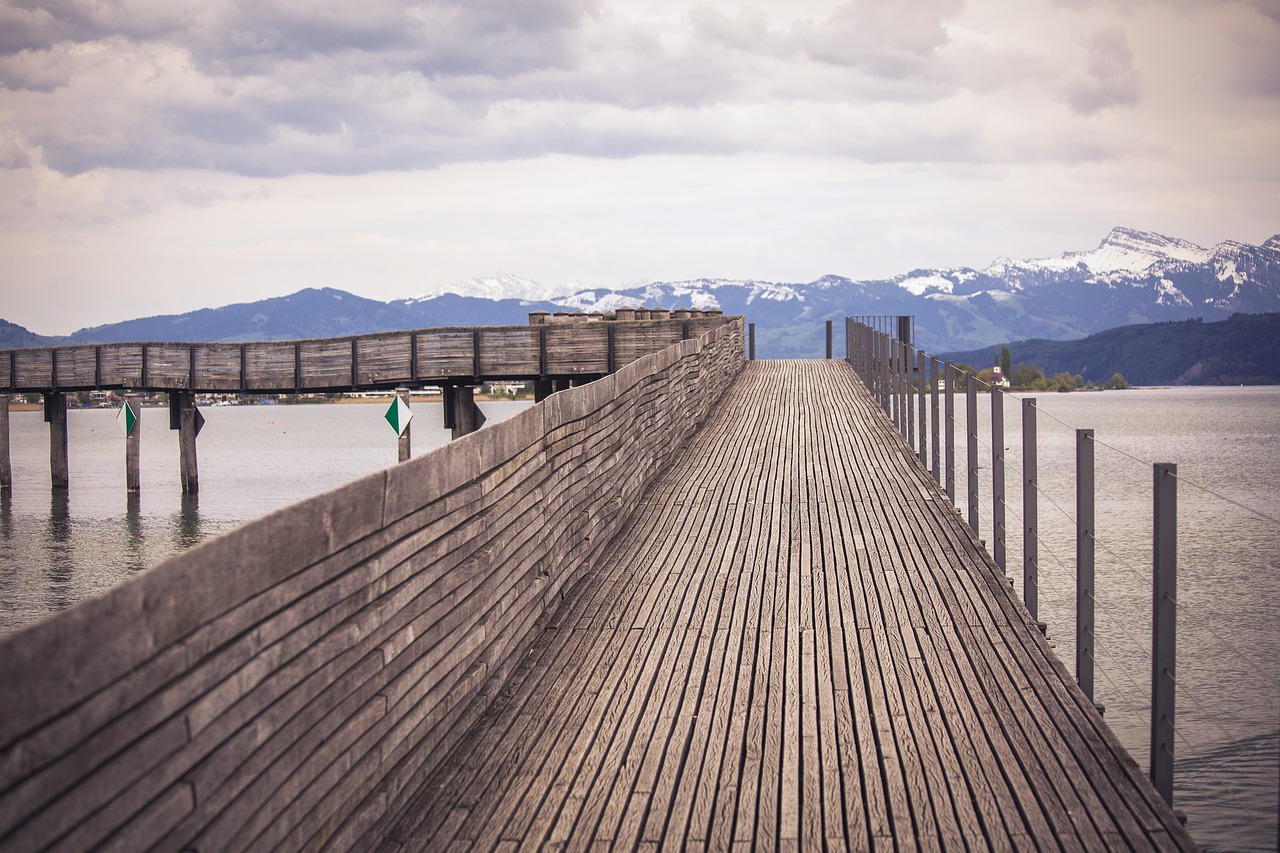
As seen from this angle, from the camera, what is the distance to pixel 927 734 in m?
5.12

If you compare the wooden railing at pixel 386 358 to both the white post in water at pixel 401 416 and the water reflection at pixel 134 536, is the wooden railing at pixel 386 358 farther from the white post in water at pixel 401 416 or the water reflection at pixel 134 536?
the water reflection at pixel 134 536

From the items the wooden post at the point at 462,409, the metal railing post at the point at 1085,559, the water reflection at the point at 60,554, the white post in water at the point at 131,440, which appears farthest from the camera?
the white post in water at the point at 131,440

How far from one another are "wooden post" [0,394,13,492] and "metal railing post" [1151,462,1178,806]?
4141cm

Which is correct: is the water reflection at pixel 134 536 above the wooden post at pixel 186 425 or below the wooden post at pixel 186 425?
below

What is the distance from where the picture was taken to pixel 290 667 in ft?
11.7

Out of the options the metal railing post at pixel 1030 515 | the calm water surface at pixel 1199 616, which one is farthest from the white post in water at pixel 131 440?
the metal railing post at pixel 1030 515

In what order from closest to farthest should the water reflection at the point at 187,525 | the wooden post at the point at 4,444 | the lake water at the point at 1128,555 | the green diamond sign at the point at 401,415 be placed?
the lake water at the point at 1128,555 → the green diamond sign at the point at 401,415 → the water reflection at the point at 187,525 → the wooden post at the point at 4,444

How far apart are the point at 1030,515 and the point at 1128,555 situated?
1708 centimetres

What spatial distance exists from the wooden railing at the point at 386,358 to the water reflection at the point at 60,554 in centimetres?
403

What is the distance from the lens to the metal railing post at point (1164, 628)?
4.61 m

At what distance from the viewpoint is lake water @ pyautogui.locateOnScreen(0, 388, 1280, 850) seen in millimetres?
11398

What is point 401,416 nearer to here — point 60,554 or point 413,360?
point 413,360

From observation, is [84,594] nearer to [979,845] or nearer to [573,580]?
[573,580]

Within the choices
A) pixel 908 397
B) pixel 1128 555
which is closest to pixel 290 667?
pixel 908 397
